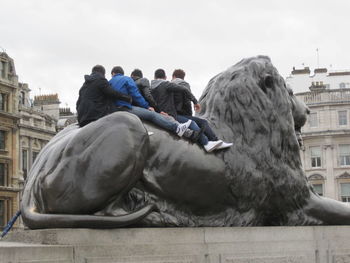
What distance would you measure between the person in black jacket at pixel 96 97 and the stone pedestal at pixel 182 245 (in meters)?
1.48

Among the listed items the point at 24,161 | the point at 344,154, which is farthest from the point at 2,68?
the point at 344,154

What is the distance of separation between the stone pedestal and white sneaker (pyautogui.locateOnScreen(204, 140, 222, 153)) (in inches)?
35.6

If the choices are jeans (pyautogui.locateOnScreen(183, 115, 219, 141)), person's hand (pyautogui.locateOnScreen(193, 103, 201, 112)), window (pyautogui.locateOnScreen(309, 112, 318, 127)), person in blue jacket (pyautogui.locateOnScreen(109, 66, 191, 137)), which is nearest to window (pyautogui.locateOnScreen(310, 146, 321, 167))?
window (pyautogui.locateOnScreen(309, 112, 318, 127))

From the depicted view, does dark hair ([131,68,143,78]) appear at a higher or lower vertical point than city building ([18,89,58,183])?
lower

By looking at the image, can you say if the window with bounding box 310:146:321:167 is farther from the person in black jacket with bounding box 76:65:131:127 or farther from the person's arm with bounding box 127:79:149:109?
the person in black jacket with bounding box 76:65:131:127

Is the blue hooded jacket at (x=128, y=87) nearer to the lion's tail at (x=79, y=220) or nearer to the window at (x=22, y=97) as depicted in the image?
the lion's tail at (x=79, y=220)

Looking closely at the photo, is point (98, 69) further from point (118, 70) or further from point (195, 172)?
point (195, 172)

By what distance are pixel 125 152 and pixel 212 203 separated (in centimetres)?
140

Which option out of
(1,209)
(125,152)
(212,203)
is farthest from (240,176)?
(1,209)

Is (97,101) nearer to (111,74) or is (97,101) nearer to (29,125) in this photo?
(111,74)

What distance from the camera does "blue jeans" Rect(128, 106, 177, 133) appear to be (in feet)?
24.8

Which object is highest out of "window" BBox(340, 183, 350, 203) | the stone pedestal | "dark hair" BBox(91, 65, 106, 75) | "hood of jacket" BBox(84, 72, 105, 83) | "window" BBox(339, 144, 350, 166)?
"window" BBox(339, 144, 350, 166)

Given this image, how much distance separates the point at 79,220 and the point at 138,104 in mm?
1824

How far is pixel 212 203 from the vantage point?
7828 mm
